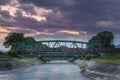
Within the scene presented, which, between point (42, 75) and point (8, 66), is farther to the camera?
point (8, 66)

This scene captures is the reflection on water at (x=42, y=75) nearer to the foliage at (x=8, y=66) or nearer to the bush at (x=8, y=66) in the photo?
the bush at (x=8, y=66)

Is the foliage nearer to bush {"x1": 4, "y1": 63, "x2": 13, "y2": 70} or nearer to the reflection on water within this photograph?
bush {"x1": 4, "y1": 63, "x2": 13, "y2": 70}

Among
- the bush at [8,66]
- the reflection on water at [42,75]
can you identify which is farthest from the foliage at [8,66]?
the reflection on water at [42,75]

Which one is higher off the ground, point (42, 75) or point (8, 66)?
point (8, 66)

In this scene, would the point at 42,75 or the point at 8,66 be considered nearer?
the point at 42,75

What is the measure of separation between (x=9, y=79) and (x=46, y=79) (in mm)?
9559

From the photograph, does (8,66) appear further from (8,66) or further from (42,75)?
(42,75)

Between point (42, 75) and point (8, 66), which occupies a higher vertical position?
point (8, 66)

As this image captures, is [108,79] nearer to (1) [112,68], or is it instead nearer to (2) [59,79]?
(1) [112,68]

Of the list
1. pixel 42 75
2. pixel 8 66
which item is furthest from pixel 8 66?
pixel 42 75

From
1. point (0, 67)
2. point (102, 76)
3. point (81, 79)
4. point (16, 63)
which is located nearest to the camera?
point (102, 76)

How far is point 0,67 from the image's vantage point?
457 ft

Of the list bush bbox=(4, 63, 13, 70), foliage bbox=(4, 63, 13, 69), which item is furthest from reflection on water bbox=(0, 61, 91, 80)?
foliage bbox=(4, 63, 13, 69)

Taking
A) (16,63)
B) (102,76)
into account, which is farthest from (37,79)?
(16,63)
